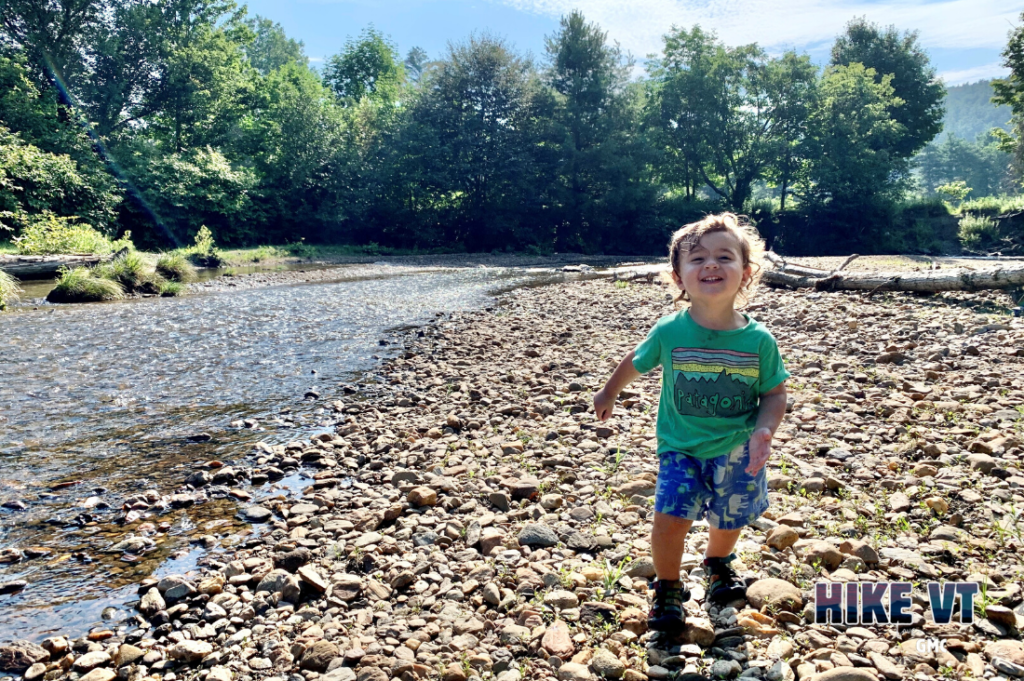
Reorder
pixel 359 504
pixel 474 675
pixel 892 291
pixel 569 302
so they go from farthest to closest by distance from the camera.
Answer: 1. pixel 569 302
2. pixel 892 291
3. pixel 359 504
4. pixel 474 675

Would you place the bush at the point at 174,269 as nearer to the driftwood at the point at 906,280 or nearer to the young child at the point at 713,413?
the driftwood at the point at 906,280

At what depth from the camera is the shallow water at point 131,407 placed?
3738 millimetres

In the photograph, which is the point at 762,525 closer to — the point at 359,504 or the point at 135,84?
the point at 359,504

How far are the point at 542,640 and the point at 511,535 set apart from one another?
1.04 metres

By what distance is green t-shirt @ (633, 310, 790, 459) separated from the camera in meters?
2.83

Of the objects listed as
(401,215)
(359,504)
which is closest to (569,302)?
(359,504)

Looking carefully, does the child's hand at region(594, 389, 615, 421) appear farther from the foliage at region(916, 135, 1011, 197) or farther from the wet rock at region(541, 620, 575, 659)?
the foliage at region(916, 135, 1011, 197)

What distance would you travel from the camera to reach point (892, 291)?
1181 cm

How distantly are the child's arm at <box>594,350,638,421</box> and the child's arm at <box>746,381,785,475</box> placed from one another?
1.95 ft

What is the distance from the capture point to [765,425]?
8.89 feet

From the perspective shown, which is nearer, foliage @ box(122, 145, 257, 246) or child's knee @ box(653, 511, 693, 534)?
child's knee @ box(653, 511, 693, 534)

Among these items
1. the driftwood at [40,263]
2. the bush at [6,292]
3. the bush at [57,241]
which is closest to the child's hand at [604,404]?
the bush at [6,292]

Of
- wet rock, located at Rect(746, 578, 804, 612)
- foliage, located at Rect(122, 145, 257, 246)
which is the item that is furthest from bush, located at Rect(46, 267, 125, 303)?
foliage, located at Rect(122, 145, 257, 246)

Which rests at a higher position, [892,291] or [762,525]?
[892,291]
